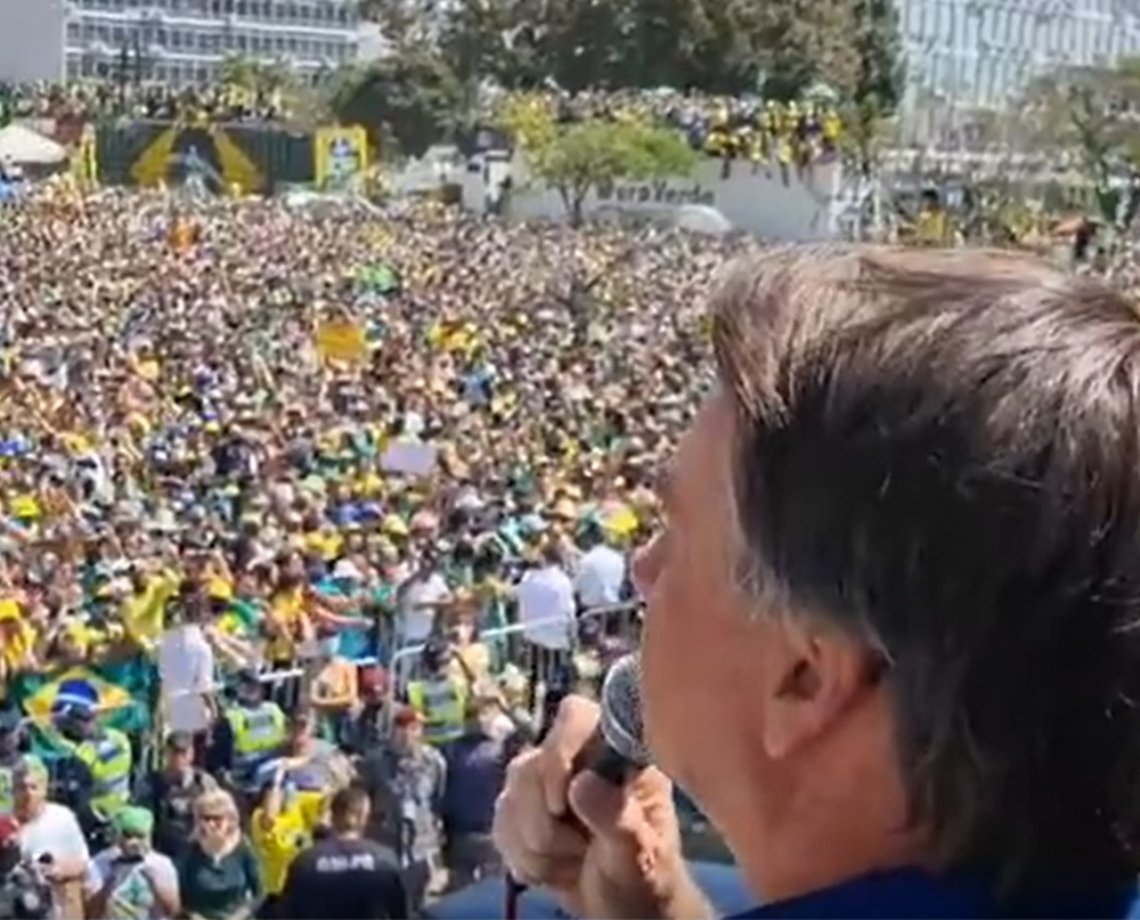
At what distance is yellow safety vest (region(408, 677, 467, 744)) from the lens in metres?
6.67

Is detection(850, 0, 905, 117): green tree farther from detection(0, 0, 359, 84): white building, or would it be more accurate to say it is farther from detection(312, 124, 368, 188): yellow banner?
detection(0, 0, 359, 84): white building

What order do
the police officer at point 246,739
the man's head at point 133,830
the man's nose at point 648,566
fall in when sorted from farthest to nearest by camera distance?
1. the police officer at point 246,739
2. the man's head at point 133,830
3. the man's nose at point 648,566

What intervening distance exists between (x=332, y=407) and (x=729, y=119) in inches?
1412

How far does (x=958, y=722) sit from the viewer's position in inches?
36.3

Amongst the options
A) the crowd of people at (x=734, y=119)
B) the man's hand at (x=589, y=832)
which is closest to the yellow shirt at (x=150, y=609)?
the man's hand at (x=589, y=832)

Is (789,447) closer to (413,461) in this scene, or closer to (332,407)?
(413,461)

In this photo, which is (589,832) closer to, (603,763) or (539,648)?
(603,763)

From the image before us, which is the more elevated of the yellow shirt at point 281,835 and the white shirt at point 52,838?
the white shirt at point 52,838

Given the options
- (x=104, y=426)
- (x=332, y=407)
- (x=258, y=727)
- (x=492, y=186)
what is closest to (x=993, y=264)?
(x=258, y=727)

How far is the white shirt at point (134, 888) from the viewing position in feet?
16.8

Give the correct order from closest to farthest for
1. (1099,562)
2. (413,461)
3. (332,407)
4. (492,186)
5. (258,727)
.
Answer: (1099,562) < (258,727) < (413,461) < (332,407) < (492,186)

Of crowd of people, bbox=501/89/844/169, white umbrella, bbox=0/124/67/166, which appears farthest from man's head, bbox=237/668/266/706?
crowd of people, bbox=501/89/844/169

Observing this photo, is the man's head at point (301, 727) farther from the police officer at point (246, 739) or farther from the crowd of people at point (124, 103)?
the crowd of people at point (124, 103)

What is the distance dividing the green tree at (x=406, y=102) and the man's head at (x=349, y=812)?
54424 millimetres
